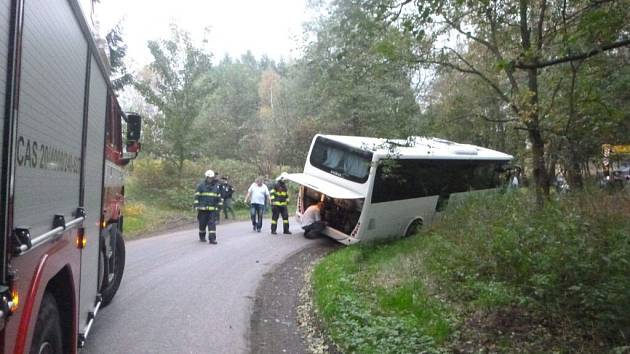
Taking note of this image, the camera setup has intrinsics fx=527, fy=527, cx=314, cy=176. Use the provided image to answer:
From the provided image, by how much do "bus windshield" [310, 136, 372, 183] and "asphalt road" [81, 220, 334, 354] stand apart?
7.29ft

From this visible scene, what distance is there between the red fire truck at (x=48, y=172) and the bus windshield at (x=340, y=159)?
28.1 feet

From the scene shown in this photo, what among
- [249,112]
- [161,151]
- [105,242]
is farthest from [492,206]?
→ [249,112]

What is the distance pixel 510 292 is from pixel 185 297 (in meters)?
4.38

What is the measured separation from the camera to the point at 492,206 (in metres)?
10.3

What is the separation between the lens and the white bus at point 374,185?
12930 millimetres

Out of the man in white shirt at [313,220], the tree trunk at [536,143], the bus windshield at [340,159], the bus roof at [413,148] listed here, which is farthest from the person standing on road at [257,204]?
the tree trunk at [536,143]

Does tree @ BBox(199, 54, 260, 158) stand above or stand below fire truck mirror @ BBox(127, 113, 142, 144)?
above

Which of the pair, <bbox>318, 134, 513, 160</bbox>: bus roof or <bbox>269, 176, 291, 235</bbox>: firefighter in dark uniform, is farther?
<bbox>269, 176, 291, 235</bbox>: firefighter in dark uniform

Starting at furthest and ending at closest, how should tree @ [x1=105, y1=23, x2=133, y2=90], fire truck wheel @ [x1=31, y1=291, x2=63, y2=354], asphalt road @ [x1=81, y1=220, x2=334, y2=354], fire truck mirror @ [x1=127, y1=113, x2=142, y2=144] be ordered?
tree @ [x1=105, y1=23, x2=133, y2=90] < fire truck mirror @ [x1=127, y1=113, x2=142, y2=144] < asphalt road @ [x1=81, y1=220, x2=334, y2=354] < fire truck wheel @ [x1=31, y1=291, x2=63, y2=354]

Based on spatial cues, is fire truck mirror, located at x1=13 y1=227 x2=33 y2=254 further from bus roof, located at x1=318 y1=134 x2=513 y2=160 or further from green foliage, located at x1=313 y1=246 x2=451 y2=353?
bus roof, located at x1=318 y1=134 x2=513 y2=160

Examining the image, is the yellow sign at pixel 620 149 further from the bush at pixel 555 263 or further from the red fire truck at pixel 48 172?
the red fire truck at pixel 48 172

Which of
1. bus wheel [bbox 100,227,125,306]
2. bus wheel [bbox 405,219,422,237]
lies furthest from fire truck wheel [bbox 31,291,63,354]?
bus wheel [bbox 405,219,422,237]

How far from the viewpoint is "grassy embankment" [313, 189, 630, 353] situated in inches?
205

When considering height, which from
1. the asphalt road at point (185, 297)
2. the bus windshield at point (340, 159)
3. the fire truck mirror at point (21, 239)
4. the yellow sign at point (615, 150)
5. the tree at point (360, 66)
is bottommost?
the asphalt road at point (185, 297)
